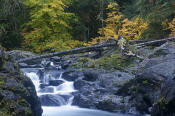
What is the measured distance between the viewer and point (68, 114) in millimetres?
7648

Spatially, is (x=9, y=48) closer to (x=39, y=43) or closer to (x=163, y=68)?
(x=39, y=43)

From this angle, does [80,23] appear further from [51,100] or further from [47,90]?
[51,100]

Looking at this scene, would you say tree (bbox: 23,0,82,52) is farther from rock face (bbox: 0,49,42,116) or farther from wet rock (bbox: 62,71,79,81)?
rock face (bbox: 0,49,42,116)

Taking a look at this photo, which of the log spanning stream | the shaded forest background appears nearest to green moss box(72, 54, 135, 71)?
the log spanning stream

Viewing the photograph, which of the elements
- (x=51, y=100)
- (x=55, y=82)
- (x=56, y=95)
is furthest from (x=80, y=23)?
(x=51, y=100)

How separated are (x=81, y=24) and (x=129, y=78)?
571 inches

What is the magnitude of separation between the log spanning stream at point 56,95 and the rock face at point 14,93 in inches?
50.9

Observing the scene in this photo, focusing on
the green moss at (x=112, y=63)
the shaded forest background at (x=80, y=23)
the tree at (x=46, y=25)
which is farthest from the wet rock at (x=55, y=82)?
the tree at (x=46, y=25)

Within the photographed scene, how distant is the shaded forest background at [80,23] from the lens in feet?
43.5

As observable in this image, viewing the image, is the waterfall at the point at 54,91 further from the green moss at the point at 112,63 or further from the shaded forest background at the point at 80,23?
the shaded forest background at the point at 80,23

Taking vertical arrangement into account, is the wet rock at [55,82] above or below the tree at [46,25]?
below

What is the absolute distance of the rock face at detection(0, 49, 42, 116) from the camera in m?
5.00

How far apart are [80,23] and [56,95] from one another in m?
13.8

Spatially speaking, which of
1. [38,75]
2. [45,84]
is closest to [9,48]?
[38,75]
